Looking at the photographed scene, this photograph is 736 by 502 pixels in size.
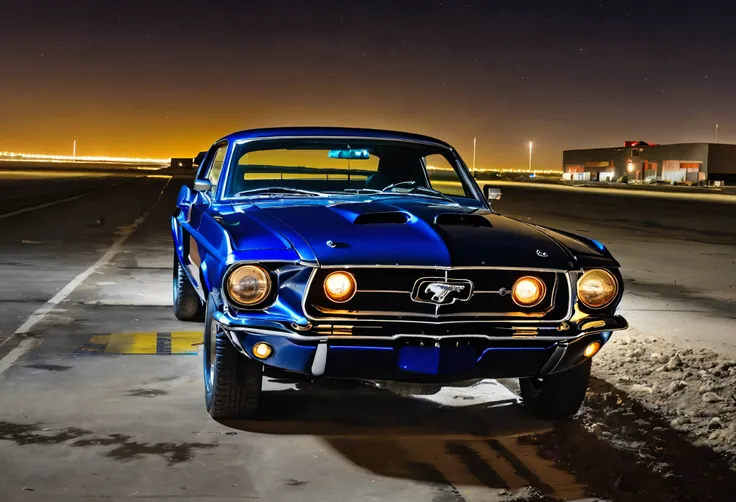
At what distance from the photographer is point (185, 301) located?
31.3 feet

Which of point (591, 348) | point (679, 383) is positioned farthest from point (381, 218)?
point (679, 383)

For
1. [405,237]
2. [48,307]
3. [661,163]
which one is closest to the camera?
[405,237]

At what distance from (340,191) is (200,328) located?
267 centimetres

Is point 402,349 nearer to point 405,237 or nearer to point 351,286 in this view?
point 351,286

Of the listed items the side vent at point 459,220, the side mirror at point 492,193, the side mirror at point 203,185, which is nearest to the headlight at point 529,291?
the side vent at point 459,220

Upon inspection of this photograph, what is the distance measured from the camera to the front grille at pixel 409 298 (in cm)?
520

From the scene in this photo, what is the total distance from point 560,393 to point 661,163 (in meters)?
126

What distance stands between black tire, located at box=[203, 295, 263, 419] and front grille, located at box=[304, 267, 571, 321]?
60cm

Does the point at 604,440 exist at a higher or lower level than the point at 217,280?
lower

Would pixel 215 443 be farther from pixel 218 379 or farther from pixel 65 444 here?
pixel 65 444

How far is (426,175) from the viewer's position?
7902 mm

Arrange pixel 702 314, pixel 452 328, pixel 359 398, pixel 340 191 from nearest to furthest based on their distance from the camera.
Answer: pixel 452 328 < pixel 359 398 < pixel 340 191 < pixel 702 314

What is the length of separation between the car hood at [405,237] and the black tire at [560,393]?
2.51 ft

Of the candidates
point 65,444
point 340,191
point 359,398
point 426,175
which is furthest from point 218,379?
point 426,175
